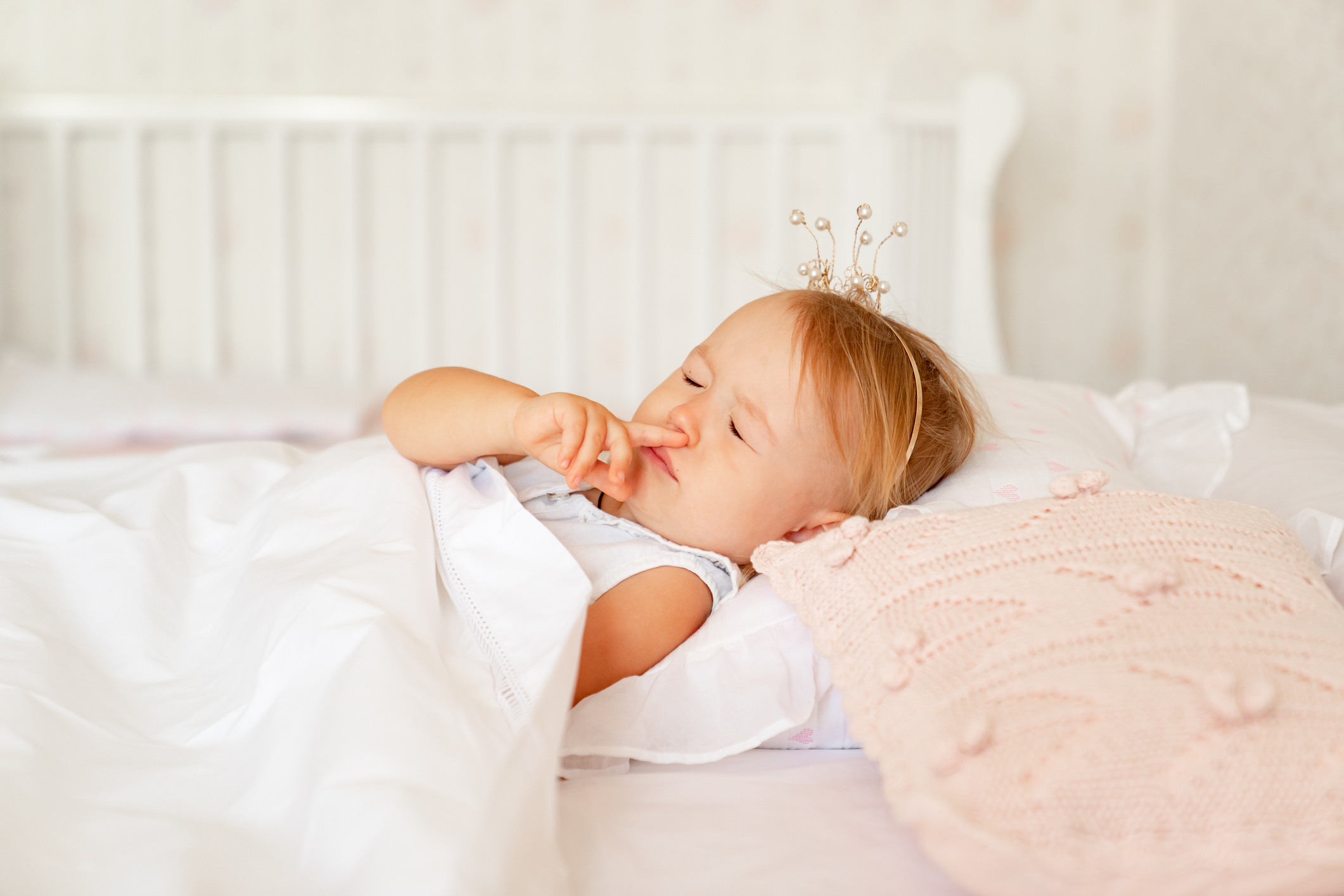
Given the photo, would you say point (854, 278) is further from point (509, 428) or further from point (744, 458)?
point (509, 428)

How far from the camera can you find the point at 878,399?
2.53 ft

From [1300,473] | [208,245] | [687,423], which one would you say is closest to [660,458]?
[687,423]

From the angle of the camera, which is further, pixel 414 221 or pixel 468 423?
pixel 414 221

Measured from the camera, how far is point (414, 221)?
77.7 inches

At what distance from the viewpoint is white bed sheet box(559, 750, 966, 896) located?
1.61ft

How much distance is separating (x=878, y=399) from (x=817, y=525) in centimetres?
12

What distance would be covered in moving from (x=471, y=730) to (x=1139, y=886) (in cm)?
33

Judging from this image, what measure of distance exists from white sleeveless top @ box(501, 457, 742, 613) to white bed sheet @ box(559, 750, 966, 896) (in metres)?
0.15

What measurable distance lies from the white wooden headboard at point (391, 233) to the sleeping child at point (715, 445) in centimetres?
115

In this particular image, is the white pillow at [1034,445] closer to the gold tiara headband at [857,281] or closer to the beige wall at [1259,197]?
the gold tiara headband at [857,281]

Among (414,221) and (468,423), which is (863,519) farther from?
(414,221)

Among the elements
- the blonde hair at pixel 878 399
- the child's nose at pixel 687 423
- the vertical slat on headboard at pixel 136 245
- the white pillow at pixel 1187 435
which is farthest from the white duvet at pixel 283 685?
the vertical slat on headboard at pixel 136 245

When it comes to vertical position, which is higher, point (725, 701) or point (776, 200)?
point (776, 200)

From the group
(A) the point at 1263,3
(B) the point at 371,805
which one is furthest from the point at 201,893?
(A) the point at 1263,3
